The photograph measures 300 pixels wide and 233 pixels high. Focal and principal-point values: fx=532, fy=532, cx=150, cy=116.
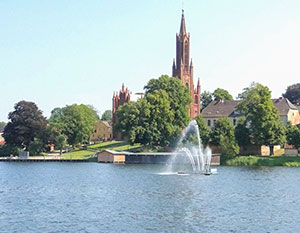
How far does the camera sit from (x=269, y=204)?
47.4 m

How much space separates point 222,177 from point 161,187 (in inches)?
580

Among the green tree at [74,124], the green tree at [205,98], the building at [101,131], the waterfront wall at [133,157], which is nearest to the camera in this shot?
the waterfront wall at [133,157]

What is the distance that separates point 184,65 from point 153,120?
1744 inches

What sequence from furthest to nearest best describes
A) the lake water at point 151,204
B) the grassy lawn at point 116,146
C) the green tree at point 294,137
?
the grassy lawn at point 116,146 → the green tree at point 294,137 → the lake water at point 151,204

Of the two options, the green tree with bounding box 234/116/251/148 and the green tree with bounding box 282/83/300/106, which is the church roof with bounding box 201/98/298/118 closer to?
the green tree with bounding box 282/83/300/106

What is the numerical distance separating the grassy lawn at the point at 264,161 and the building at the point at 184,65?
51.6 meters

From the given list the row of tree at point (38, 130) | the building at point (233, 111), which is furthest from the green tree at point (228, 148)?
the row of tree at point (38, 130)

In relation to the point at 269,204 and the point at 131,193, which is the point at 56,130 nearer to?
the point at 131,193

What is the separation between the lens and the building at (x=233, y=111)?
128250 millimetres

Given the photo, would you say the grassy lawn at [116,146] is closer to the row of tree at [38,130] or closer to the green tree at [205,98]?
the row of tree at [38,130]

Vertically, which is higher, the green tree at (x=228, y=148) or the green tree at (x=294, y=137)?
the green tree at (x=294, y=137)

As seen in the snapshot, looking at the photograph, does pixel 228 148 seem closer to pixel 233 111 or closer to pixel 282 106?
pixel 282 106

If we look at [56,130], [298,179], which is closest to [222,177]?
[298,179]

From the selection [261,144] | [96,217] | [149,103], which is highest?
[149,103]
